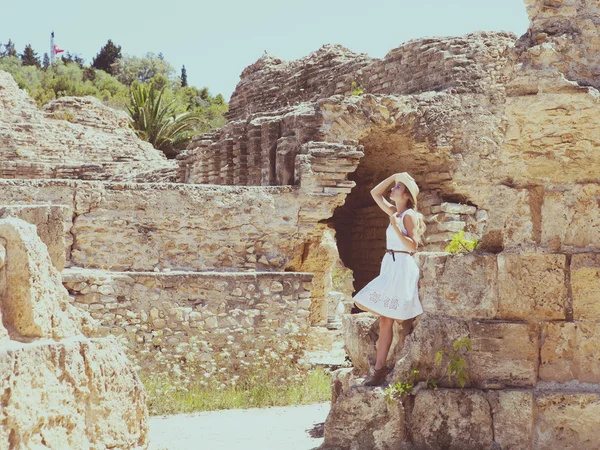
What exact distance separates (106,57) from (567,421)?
52.3m

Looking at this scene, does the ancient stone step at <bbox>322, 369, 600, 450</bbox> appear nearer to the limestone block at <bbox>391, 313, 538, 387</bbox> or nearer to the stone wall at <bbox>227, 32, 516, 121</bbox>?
the limestone block at <bbox>391, 313, 538, 387</bbox>

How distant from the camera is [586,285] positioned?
4840 millimetres

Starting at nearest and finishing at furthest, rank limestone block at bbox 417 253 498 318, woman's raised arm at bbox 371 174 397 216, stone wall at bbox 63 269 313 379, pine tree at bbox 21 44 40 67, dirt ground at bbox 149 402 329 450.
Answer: limestone block at bbox 417 253 498 318 < dirt ground at bbox 149 402 329 450 < woman's raised arm at bbox 371 174 397 216 < stone wall at bbox 63 269 313 379 < pine tree at bbox 21 44 40 67

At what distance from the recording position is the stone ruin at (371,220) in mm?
4910

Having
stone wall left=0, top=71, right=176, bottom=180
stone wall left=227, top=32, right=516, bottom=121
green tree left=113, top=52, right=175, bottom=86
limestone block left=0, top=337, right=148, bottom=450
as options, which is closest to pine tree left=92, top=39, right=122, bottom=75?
green tree left=113, top=52, right=175, bottom=86

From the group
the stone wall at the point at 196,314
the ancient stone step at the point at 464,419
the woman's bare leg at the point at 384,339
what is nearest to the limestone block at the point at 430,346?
Result: the ancient stone step at the point at 464,419

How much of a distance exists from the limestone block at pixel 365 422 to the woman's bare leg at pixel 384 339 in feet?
0.95

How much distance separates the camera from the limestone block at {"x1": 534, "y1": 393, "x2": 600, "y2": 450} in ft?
15.4

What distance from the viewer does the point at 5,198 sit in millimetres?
8430

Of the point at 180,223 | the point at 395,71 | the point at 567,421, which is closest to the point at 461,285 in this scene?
the point at 567,421

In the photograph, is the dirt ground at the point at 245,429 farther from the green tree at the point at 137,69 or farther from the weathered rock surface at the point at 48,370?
the green tree at the point at 137,69

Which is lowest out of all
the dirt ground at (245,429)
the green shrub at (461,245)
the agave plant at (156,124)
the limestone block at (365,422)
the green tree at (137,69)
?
the dirt ground at (245,429)

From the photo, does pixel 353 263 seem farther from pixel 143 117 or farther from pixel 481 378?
pixel 143 117

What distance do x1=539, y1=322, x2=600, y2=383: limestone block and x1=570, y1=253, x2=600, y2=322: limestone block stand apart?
0.07 m
